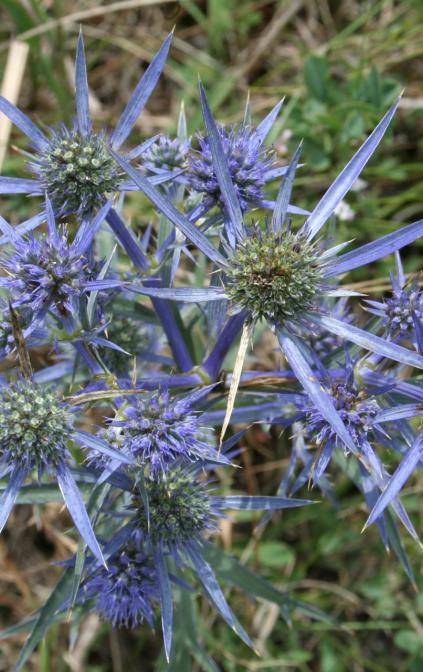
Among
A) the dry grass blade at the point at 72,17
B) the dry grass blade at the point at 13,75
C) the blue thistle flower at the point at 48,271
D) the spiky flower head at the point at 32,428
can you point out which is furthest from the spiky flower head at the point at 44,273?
the dry grass blade at the point at 72,17

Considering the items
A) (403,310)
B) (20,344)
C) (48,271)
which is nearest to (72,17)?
(48,271)

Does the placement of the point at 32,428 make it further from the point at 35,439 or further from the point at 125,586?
the point at 125,586

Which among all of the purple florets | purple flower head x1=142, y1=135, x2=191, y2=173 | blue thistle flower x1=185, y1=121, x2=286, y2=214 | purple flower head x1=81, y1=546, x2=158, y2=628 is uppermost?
purple flower head x1=142, y1=135, x2=191, y2=173

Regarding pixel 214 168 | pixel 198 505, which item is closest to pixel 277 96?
pixel 214 168

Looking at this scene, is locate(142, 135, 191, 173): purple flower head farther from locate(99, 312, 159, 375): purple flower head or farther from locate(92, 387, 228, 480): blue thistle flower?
locate(92, 387, 228, 480): blue thistle flower

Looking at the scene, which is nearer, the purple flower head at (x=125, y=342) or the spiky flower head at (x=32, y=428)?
the spiky flower head at (x=32, y=428)

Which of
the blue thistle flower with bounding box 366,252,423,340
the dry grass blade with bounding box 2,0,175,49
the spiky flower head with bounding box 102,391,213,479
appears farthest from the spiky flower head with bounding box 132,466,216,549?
→ the dry grass blade with bounding box 2,0,175,49

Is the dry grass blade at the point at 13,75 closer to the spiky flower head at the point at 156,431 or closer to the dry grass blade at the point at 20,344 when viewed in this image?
the dry grass blade at the point at 20,344
